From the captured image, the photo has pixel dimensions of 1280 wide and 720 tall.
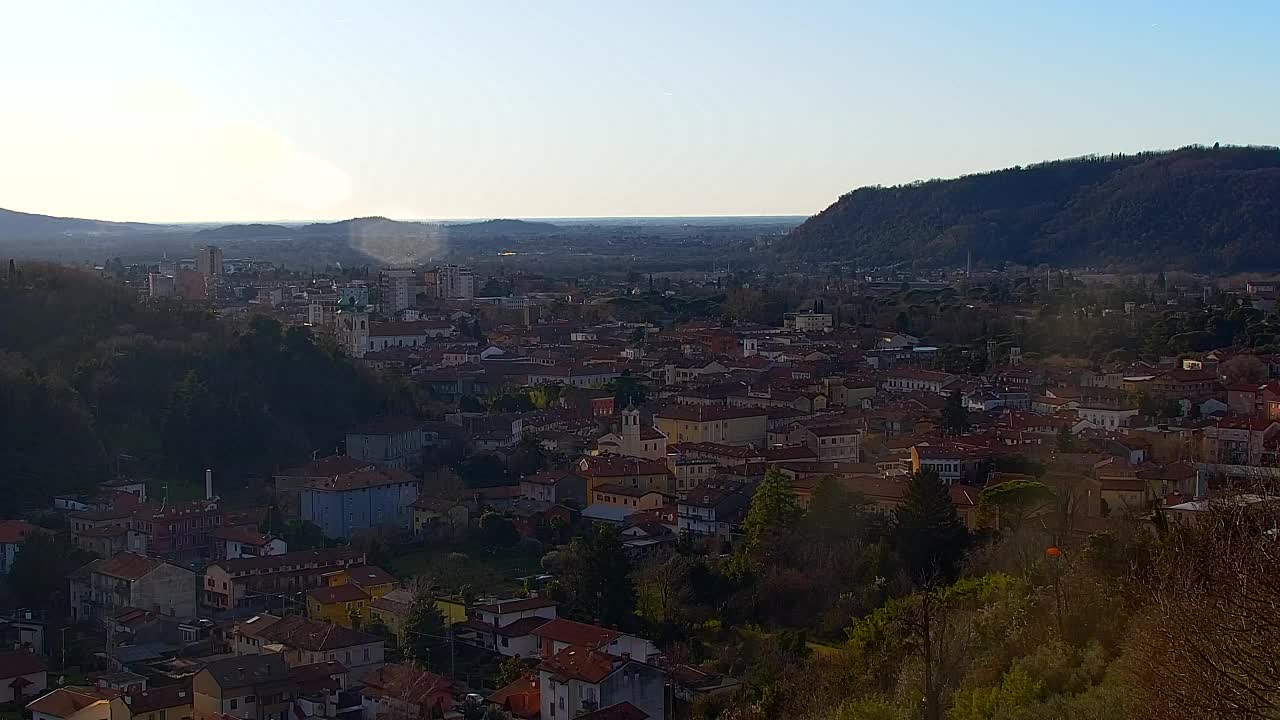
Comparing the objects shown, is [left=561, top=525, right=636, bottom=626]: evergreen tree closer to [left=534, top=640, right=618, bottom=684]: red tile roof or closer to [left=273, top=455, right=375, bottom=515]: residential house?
[left=534, top=640, right=618, bottom=684]: red tile roof

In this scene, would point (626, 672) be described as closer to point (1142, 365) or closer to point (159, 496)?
point (159, 496)

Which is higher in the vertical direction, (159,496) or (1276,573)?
(1276,573)

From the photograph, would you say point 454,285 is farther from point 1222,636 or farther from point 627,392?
point 1222,636

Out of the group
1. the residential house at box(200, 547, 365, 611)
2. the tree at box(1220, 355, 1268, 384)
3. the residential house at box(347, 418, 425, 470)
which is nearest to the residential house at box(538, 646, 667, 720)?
the residential house at box(200, 547, 365, 611)

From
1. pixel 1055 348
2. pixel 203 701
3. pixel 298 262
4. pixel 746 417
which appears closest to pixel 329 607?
pixel 203 701

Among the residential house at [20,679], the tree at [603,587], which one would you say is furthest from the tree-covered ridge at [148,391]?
the tree at [603,587]
